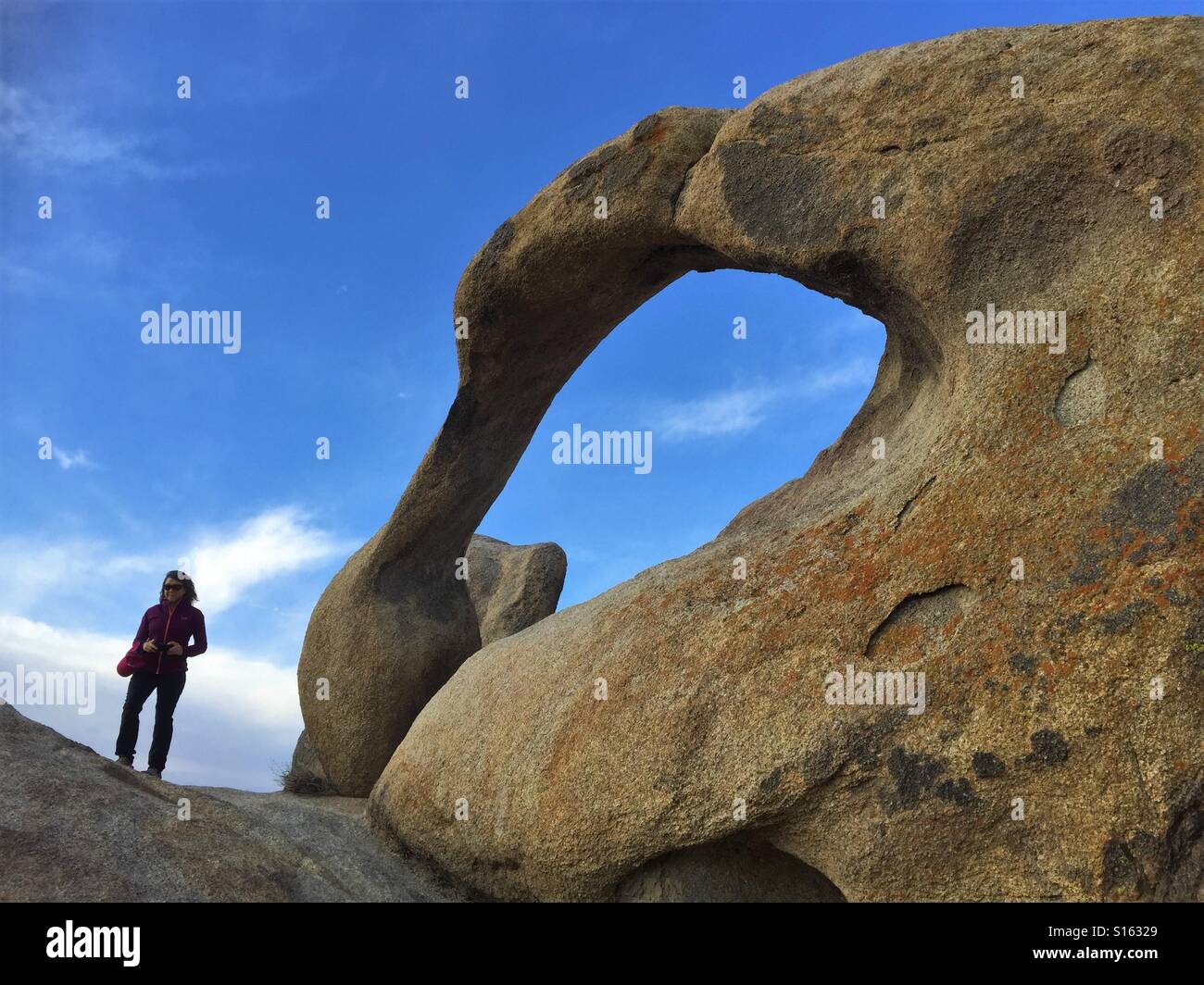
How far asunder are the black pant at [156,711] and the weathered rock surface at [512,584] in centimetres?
403

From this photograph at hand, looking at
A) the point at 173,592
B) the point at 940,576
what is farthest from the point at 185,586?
the point at 940,576

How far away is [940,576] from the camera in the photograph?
17.0 ft

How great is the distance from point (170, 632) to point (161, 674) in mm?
349

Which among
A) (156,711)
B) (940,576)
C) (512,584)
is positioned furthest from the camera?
(512,584)

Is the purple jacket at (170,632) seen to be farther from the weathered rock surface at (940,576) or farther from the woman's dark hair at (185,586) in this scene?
the weathered rock surface at (940,576)

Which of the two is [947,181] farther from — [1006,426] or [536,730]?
[536,730]

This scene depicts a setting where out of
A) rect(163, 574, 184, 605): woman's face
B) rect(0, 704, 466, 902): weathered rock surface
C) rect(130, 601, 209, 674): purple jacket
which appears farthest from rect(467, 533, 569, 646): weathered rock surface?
rect(0, 704, 466, 902): weathered rock surface

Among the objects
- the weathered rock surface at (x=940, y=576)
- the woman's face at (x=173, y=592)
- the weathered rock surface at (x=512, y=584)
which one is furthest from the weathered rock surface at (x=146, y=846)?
the weathered rock surface at (x=512, y=584)

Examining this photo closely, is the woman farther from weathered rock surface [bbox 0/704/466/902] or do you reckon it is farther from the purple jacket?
weathered rock surface [bbox 0/704/466/902]

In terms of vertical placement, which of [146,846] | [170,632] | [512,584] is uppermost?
[512,584]

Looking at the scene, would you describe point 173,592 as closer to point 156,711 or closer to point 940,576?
point 156,711

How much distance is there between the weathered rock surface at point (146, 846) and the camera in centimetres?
484

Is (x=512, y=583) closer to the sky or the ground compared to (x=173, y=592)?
closer to the sky
